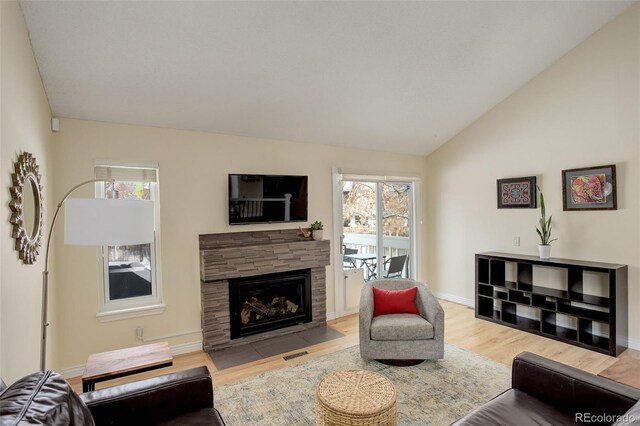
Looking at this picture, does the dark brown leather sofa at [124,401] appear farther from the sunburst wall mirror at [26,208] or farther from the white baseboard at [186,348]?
the white baseboard at [186,348]

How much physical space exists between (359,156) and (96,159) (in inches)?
123

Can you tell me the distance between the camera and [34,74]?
7.77 feet

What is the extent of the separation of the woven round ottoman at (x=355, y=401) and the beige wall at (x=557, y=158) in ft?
10.4

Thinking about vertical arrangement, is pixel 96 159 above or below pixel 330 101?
below

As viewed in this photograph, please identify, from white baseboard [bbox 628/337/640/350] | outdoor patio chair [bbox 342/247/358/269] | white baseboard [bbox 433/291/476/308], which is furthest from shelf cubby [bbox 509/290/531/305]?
outdoor patio chair [bbox 342/247/358/269]

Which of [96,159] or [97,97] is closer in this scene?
→ [97,97]

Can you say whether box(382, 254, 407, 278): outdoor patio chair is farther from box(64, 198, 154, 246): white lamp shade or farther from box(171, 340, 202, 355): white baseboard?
box(64, 198, 154, 246): white lamp shade

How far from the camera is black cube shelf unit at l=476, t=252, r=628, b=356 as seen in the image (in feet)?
11.3

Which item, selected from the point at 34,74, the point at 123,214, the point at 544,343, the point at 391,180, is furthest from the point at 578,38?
the point at 34,74

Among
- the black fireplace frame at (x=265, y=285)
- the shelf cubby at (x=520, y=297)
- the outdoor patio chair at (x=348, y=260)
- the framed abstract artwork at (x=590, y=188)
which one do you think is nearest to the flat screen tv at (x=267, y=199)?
the black fireplace frame at (x=265, y=285)

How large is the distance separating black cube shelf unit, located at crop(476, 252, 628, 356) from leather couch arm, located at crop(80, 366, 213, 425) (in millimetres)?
3735

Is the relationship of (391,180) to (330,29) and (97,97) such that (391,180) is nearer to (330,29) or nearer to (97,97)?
(330,29)

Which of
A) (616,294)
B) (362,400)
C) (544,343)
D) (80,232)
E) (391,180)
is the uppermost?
(391,180)

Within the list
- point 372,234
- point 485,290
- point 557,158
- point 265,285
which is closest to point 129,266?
point 265,285
